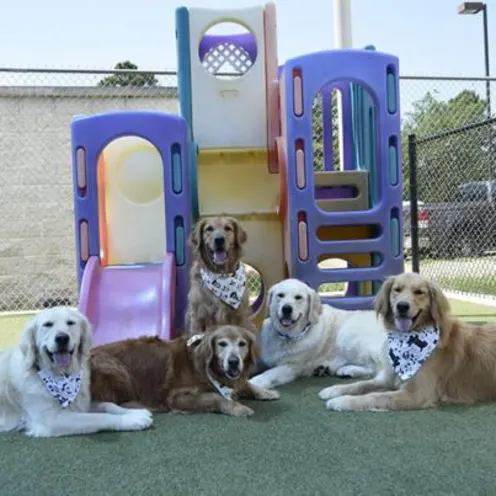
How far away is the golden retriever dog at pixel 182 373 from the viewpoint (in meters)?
3.55

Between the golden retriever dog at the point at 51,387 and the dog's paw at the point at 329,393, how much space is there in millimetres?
1082

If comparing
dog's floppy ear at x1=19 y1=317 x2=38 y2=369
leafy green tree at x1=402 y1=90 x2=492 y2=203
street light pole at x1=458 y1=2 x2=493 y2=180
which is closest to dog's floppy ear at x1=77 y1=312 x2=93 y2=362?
dog's floppy ear at x1=19 y1=317 x2=38 y2=369

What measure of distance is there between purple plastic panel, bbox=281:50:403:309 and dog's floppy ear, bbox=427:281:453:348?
5.59ft

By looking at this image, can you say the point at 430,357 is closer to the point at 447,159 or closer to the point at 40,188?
the point at 447,159

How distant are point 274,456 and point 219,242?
222 centimetres

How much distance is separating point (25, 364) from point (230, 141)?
3.58 metres

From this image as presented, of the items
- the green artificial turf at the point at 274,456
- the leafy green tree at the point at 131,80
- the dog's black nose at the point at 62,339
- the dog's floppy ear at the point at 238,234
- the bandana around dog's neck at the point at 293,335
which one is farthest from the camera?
the leafy green tree at the point at 131,80

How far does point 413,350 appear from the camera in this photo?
139 inches

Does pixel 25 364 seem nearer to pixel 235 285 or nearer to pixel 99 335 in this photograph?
pixel 99 335

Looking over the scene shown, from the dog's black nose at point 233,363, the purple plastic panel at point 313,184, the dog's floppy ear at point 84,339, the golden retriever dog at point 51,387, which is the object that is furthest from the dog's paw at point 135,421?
the purple plastic panel at point 313,184

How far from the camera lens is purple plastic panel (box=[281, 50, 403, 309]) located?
17.2 ft

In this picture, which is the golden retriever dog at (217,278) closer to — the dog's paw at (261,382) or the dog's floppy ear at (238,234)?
the dog's floppy ear at (238,234)

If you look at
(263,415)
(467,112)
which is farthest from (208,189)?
(467,112)

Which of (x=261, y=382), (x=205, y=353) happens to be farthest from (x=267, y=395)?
(x=205, y=353)
